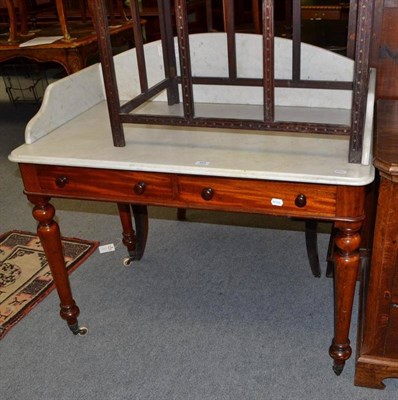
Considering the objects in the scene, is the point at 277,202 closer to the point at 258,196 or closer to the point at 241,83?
the point at 258,196

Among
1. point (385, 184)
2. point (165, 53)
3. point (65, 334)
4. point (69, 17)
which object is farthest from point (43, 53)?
point (385, 184)

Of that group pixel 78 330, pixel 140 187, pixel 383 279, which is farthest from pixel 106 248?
pixel 383 279

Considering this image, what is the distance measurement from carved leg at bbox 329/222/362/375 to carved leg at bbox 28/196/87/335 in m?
0.97

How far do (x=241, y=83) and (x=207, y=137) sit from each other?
0.31 metres

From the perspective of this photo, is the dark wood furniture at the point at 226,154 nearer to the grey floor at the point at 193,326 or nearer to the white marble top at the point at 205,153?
the white marble top at the point at 205,153

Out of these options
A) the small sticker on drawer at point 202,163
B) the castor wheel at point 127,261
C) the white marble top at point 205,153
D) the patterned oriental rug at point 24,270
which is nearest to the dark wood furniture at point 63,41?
the patterned oriental rug at point 24,270

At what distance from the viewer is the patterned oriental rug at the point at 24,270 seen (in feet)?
7.34

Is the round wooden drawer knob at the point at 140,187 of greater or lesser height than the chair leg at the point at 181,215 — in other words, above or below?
above

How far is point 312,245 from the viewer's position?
221cm

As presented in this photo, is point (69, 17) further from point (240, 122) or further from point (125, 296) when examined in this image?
point (240, 122)

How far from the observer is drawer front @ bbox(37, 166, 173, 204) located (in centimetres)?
159

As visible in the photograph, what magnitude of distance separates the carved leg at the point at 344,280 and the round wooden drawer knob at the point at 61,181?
87 centimetres

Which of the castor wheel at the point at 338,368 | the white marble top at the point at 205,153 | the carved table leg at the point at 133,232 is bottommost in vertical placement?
the castor wheel at the point at 338,368

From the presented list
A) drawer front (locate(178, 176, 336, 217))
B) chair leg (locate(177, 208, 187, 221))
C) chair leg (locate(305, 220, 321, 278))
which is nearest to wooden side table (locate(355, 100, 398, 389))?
drawer front (locate(178, 176, 336, 217))
